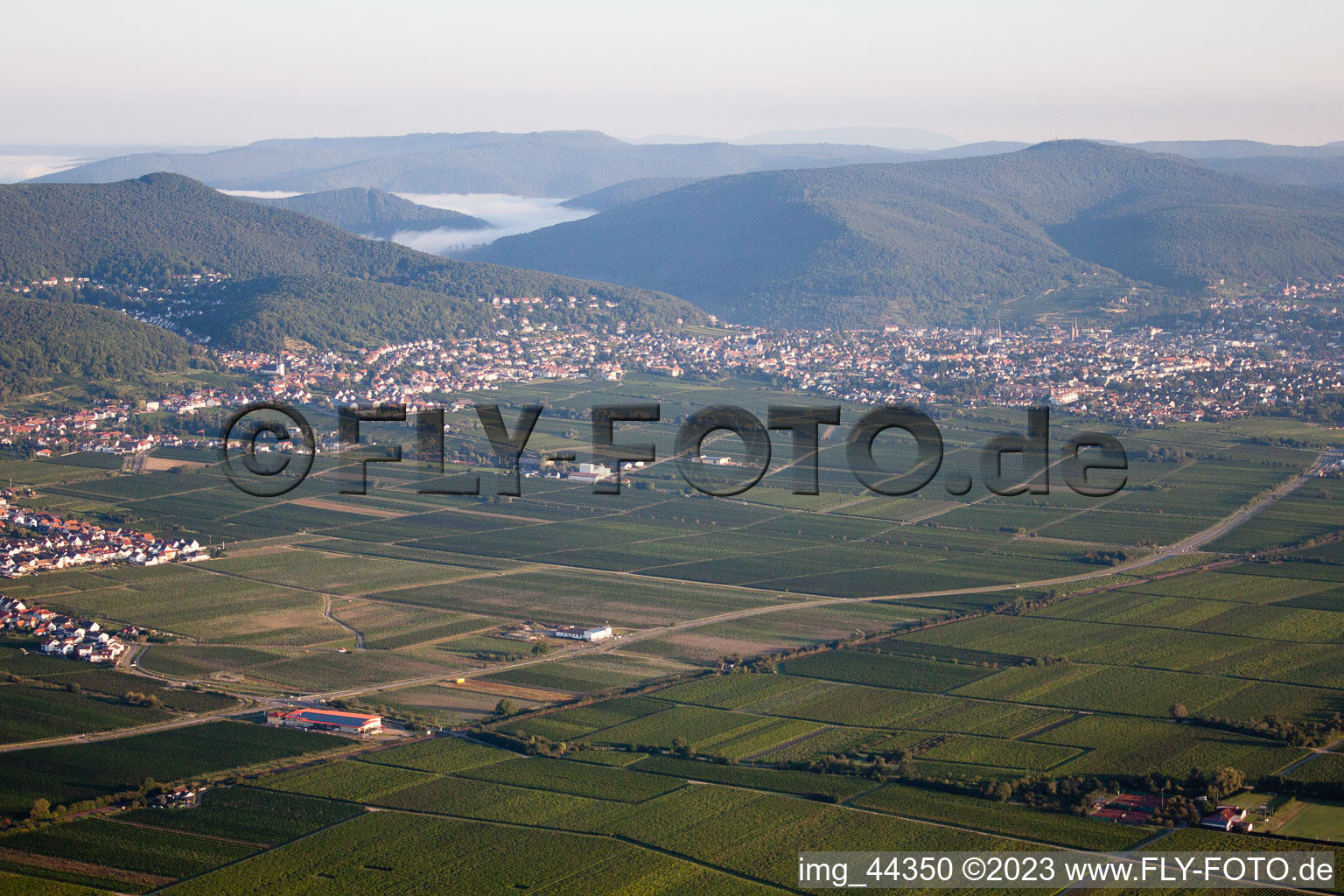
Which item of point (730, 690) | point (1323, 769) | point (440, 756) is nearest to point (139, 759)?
point (440, 756)

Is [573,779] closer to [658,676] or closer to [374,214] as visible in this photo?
[658,676]

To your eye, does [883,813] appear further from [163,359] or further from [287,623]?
[163,359]

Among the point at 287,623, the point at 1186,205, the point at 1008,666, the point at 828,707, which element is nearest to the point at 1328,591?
the point at 1008,666

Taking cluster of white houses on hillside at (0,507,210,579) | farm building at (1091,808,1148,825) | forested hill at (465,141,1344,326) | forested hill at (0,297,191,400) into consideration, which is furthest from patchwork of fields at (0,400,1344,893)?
forested hill at (465,141,1344,326)

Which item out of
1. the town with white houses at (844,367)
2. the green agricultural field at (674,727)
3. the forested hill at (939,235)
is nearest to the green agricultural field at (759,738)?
the green agricultural field at (674,727)

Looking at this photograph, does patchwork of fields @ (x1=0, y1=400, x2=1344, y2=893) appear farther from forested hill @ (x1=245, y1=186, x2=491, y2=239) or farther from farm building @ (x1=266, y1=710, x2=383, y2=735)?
forested hill @ (x1=245, y1=186, x2=491, y2=239)
